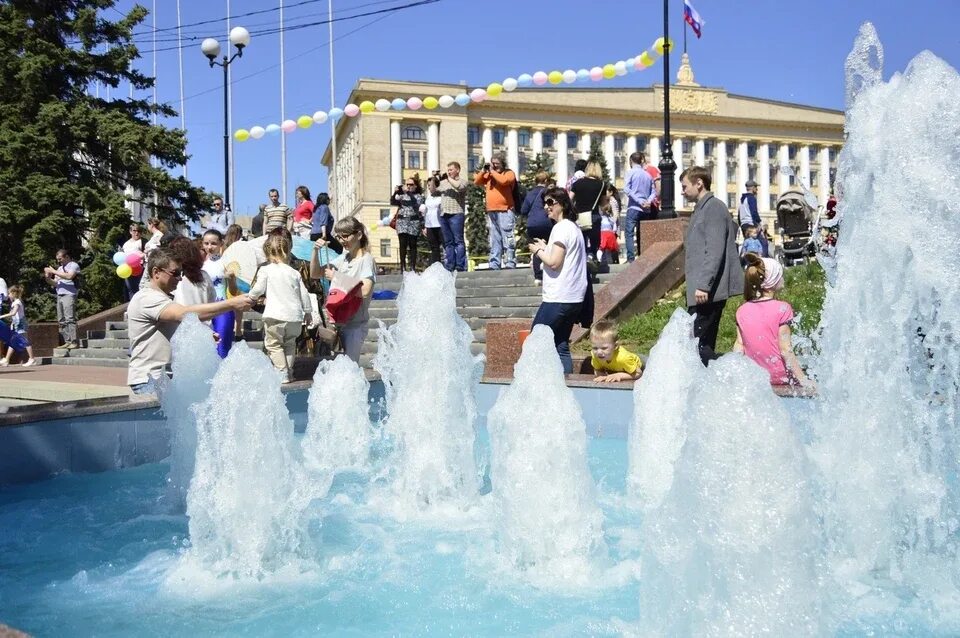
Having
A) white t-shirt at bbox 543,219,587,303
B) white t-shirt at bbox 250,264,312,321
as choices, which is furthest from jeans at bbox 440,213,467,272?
white t-shirt at bbox 543,219,587,303

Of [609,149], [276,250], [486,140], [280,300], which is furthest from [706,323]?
[609,149]

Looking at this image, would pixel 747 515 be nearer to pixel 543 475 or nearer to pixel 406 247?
pixel 543 475

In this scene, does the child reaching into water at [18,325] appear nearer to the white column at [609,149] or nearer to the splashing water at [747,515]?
the splashing water at [747,515]

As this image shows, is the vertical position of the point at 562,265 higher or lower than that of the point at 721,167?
lower

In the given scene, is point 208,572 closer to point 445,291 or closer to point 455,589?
point 455,589

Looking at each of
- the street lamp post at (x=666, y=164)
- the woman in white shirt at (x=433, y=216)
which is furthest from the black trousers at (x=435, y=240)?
the street lamp post at (x=666, y=164)

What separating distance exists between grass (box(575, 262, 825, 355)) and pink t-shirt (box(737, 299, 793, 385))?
2935 millimetres

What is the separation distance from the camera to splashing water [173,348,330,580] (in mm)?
4035

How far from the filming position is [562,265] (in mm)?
7203

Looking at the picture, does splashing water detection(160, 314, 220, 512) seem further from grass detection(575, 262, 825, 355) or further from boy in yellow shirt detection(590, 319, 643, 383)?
grass detection(575, 262, 825, 355)

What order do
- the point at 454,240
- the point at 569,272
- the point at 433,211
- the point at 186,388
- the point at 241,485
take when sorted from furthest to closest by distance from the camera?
the point at 433,211
the point at 454,240
the point at 569,272
the point at 186,388
the point at 241,485

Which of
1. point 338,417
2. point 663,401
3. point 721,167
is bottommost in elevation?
point 338,417

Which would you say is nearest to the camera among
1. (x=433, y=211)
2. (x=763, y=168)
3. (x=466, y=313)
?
(x=466, y=313)

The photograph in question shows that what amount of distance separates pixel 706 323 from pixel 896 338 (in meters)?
2.64
